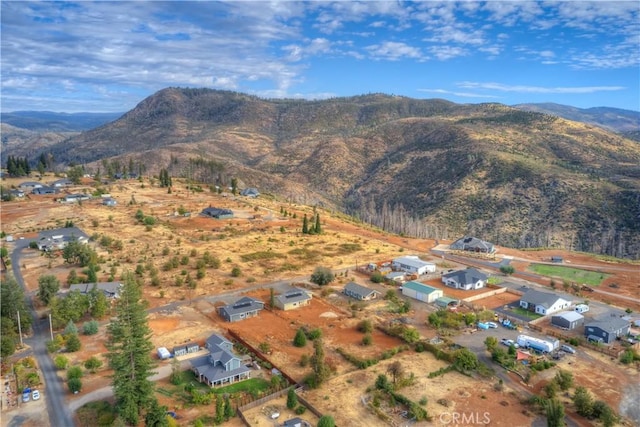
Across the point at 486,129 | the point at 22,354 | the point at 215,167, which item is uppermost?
the point at 486,129

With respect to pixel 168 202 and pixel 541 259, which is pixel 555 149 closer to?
pixel 541 259

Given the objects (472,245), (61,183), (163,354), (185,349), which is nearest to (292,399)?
(185,349)

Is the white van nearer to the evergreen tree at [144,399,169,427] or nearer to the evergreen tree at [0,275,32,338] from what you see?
the evergreen tree at [144,399,169,427]

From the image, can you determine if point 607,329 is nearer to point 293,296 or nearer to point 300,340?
point 300,340

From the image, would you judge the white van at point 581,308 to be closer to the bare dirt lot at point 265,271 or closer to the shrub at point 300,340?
the bare dirt lot at point 265,271

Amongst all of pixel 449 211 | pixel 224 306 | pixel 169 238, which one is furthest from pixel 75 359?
pixel 449 211

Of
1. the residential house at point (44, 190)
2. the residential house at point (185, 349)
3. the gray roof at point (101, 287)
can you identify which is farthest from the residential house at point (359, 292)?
the residential house at point (44, 190)
